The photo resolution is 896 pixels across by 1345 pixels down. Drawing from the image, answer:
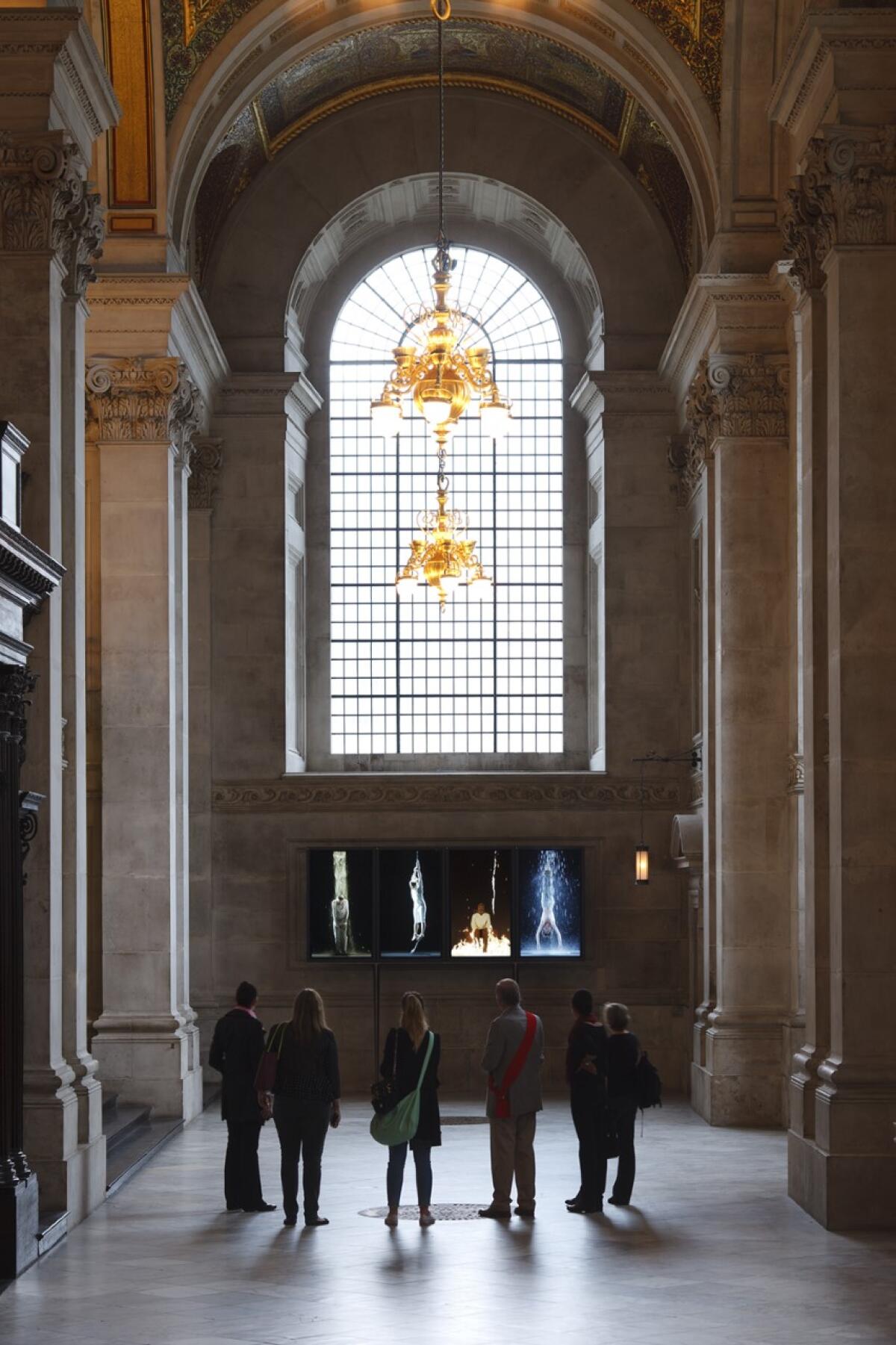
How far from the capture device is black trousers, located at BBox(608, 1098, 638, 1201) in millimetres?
16484

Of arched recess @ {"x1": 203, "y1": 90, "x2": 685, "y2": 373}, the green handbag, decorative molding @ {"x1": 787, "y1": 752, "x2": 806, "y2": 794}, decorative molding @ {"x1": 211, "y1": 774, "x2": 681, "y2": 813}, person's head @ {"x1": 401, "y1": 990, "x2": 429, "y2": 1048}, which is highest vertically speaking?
arched recess @ {"x1": 203, "y1": 90, "x2": 685, "y2": 373}

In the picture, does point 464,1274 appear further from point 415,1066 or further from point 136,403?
point 136,403

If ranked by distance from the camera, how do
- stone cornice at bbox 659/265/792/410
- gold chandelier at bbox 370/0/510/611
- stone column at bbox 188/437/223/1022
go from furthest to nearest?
stone column at bbox 188/437/223/1022
stone cornice at bbox 659/265/792/410
gold chandelier at bbox 370/0/510/611

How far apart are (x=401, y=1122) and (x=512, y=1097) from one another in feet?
3.70

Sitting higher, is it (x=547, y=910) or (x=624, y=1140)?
(x=547, y=910)

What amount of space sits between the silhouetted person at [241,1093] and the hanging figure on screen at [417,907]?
11.9 m

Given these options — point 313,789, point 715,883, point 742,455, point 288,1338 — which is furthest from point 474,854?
point 288,1338

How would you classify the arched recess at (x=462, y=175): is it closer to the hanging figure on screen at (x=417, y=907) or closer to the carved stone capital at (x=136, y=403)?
the carved stone capital at (x=136, y=403)

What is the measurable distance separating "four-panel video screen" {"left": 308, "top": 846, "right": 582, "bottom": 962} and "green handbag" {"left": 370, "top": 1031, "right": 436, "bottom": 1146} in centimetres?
1313

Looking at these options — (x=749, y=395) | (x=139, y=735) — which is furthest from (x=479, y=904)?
(x=749, y=395)

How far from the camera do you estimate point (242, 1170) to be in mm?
16438

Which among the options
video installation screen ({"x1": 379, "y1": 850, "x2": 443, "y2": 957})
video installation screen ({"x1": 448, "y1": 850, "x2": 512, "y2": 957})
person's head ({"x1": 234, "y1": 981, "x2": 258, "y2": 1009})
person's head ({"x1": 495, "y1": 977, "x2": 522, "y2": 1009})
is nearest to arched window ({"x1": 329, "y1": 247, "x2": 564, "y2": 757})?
video installation screen ({"x1": 379, "y1": 850, "x2": 443, "y2": 957})

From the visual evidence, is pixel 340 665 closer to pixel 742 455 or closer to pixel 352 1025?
pixel 352 1025

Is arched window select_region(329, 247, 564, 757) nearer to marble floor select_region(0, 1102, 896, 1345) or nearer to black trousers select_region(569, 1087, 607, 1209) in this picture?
marble floor select_region(0, 1102, 896, 1345)
